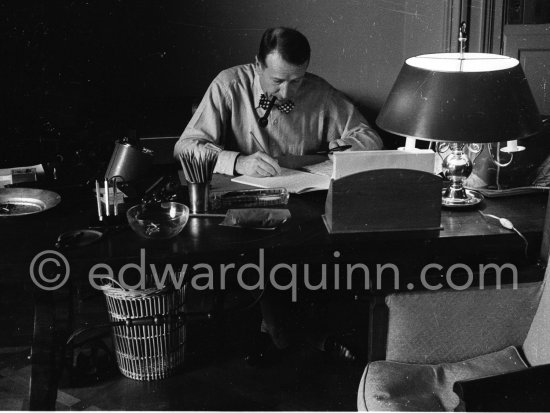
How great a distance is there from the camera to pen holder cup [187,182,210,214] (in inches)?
72.8

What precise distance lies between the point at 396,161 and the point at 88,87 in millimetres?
2717

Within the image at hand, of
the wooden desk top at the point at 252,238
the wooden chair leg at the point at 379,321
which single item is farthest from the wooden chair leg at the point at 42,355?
the wooden chair leg at the point at 379,321

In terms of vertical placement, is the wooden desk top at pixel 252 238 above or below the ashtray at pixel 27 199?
below

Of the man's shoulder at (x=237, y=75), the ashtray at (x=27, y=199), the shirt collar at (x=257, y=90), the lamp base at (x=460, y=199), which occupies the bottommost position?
the lamp base at (x=460, y=199)

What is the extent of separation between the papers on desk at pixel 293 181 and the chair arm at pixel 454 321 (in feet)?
1.76

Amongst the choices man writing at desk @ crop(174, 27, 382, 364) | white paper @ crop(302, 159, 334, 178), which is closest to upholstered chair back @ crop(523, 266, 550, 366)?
white paper @ crop(302, 159, 334, 178)

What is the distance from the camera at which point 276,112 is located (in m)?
2.80

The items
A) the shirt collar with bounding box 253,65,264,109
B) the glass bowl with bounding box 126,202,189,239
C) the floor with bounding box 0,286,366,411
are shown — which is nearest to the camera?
the glass bowl with bounding box 126,202,189,239

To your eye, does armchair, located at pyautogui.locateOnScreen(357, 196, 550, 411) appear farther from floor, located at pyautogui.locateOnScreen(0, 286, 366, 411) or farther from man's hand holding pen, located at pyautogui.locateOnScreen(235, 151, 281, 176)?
man's hand holding pen, located at pyautogui.locateOnScreen(235, 151, 281, 176)

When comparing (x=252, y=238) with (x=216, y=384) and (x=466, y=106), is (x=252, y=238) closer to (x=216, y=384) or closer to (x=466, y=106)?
(x=466, y=106)

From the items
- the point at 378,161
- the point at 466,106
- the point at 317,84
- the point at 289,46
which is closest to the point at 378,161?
the point at 378,161

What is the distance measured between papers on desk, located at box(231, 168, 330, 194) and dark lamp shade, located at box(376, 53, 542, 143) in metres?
0.39

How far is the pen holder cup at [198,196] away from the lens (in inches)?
72.8

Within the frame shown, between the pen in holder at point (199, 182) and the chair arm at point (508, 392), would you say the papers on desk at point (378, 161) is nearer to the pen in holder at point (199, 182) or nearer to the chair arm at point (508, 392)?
the pen in holder at point (199, 182)
